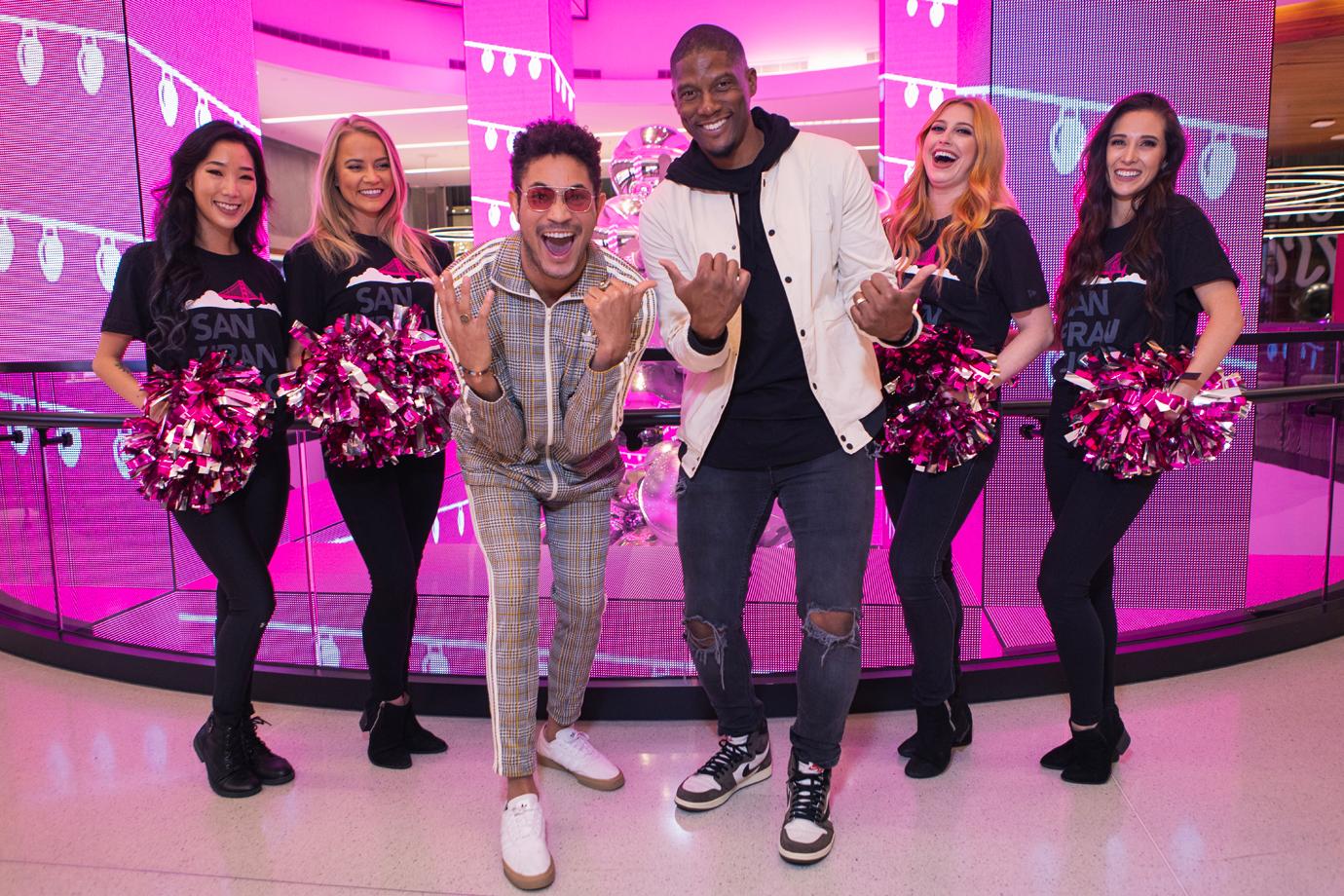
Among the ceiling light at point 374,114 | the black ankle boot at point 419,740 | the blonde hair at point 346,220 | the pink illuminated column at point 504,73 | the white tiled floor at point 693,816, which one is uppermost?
the ceiling light at point 374,114

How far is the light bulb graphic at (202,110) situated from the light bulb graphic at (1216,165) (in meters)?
4.71

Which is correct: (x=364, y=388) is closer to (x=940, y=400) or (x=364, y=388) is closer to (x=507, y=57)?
(x=940, y=400)

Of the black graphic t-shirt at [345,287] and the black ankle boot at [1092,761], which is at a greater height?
the black graphic t-shirt at [345,287]

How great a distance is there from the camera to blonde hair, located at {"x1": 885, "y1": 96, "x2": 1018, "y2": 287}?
2.36 meters

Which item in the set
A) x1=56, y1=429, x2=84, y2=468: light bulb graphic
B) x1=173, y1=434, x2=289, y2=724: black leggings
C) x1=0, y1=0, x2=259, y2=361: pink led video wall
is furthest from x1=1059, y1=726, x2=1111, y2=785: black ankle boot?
x1=0, y1=0, x2=259, y2=361: pink led video wall

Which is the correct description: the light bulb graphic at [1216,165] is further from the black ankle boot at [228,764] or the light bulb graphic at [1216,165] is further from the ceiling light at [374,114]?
the ceiling light at [374,114]

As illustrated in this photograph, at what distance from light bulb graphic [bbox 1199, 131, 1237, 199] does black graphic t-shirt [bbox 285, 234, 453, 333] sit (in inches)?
124

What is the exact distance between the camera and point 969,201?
2406 millimetres

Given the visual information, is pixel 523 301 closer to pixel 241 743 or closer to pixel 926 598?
pixel 926 598

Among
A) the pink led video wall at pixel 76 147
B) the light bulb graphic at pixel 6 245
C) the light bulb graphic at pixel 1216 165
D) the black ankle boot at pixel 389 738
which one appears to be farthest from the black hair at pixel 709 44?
the light bulb graphic at pixel 6 245

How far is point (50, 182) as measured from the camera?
4348 millimetres

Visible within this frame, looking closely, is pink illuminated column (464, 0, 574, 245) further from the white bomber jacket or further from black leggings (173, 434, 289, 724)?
the white bomber jacket

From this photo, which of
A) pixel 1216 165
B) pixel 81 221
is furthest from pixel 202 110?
pixel 1216 165

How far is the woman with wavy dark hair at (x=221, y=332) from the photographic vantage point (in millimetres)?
2355
